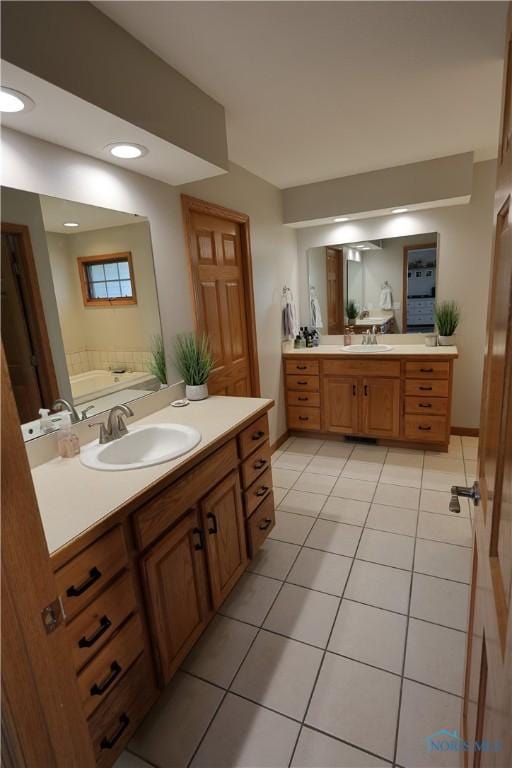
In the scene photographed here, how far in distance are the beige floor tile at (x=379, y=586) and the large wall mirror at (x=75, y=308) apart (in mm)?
1461

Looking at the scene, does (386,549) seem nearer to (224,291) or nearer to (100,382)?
(100,382)

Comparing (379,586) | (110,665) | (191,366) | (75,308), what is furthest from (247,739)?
(75,308)

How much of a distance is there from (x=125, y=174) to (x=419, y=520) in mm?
2576

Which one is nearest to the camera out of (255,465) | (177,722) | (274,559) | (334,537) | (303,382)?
(177,722)

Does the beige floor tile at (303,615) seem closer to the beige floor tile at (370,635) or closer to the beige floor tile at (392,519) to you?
the beige floor tile at (370,635)

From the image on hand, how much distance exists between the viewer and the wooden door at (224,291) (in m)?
2.44

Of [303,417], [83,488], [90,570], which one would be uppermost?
[83,488]

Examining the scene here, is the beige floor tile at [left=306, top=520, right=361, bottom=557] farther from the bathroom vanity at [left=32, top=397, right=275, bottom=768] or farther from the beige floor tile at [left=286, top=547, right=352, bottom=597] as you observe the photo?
the bathroom vanity at [left=32, top=397, right=275, bottom=768]

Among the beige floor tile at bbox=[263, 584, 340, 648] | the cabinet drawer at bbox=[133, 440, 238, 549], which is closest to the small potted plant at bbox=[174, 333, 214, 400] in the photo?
the cabinet drawer at bbox=[133, 440, 238, 549]

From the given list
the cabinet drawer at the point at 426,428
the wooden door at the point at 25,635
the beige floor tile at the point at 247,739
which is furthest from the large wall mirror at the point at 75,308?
the cabinet drawer at the point at 426,428

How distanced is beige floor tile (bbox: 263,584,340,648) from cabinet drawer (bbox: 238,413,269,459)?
73cm

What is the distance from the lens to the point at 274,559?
2.15 m

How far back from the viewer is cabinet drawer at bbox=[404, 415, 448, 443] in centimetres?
322

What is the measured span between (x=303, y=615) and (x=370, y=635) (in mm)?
302
